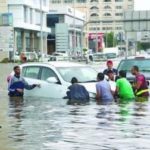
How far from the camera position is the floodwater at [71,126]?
11.6 metres

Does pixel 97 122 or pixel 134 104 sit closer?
pixel 97 122

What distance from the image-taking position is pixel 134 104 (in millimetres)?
19828

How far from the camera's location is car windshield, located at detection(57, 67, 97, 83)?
68.9 feet

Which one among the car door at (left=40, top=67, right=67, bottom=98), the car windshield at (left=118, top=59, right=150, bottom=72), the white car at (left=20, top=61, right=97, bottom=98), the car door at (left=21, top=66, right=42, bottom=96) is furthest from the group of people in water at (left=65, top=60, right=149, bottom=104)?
the car windshield at (left=118, top=59, right=150, bottom=72)

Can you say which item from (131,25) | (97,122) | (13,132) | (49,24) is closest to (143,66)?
(97,122)

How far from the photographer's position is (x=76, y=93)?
19.7 metres

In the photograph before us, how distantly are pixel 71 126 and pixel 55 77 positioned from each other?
6663mm

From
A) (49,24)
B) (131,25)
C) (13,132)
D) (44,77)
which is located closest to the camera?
(13,132)

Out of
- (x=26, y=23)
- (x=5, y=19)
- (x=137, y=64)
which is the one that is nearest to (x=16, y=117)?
(x=137, y=64)

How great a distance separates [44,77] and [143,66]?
566cm

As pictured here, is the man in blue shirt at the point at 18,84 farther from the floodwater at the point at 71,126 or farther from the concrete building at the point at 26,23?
the concrete building at the point at 26,23

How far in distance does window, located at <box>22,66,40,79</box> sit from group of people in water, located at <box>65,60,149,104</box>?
2200 millimetres

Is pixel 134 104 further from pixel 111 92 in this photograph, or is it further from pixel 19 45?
pixel 19 45

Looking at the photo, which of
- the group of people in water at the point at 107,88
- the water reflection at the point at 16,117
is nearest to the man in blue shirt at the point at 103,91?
the group of people in water at the point at 107,88
